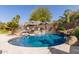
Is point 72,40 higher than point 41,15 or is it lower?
lower

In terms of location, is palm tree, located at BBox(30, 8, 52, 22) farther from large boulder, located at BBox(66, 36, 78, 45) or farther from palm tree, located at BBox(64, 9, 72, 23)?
large boulder, located at BBox(66, 36, 78, 45)

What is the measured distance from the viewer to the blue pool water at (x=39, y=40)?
2219 millimetres

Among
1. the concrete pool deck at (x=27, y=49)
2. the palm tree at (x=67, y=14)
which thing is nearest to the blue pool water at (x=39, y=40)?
the concrete pool deck at (x=27, y=49)

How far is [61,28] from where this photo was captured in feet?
7.36

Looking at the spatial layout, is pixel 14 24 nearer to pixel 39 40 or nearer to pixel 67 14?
pixel 39 40

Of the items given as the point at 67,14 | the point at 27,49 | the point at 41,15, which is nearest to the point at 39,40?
the point at 27,49

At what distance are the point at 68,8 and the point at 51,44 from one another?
46 centimetres

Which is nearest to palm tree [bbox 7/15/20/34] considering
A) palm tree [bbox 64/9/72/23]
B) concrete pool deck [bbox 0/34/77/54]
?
concrete pool deck [bbox 0/34/77/54]

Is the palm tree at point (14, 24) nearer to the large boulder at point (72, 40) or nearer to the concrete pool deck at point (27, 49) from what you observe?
the concrete pool deck at point (27, 49)

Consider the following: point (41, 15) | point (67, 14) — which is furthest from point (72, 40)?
point (41, 15)

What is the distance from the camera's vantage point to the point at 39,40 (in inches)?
87.4

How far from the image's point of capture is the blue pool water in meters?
2.22

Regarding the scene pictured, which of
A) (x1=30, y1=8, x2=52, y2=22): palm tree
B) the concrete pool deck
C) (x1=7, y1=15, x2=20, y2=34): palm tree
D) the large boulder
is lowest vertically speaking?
the concrete pool deck
